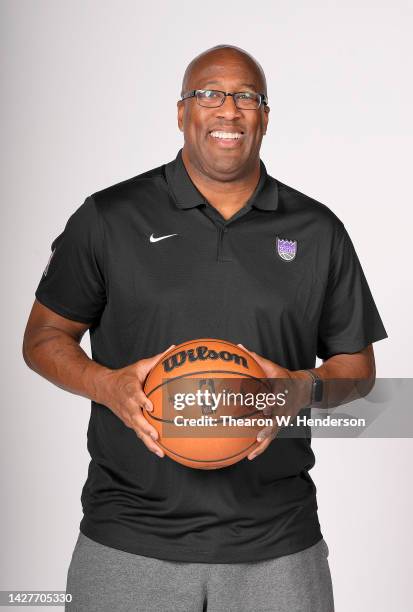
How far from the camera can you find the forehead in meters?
2.14

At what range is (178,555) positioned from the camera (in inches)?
76.5

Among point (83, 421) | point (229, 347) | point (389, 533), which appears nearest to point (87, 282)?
point (229, 347)

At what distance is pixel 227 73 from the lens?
2139mm

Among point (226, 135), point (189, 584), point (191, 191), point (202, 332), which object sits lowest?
point (189, 584)

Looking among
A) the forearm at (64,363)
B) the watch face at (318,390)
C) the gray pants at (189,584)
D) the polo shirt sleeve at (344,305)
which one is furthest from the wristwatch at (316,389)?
the forearm at (64,363)

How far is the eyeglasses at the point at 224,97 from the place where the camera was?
213 centimetres

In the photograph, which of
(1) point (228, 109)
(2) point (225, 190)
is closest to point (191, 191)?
(2) point (225, 190)

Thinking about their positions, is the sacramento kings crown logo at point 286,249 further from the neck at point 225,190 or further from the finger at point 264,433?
the finger at point 264,433

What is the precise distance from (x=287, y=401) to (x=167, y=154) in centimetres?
200

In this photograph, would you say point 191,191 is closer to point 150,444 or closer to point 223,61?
point 223,61

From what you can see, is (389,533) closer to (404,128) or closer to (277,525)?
(404,128)

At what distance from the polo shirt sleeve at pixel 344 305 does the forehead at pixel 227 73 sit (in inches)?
14.1

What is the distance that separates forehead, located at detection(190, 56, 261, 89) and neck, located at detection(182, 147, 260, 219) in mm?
168

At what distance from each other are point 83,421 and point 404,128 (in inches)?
61.8
